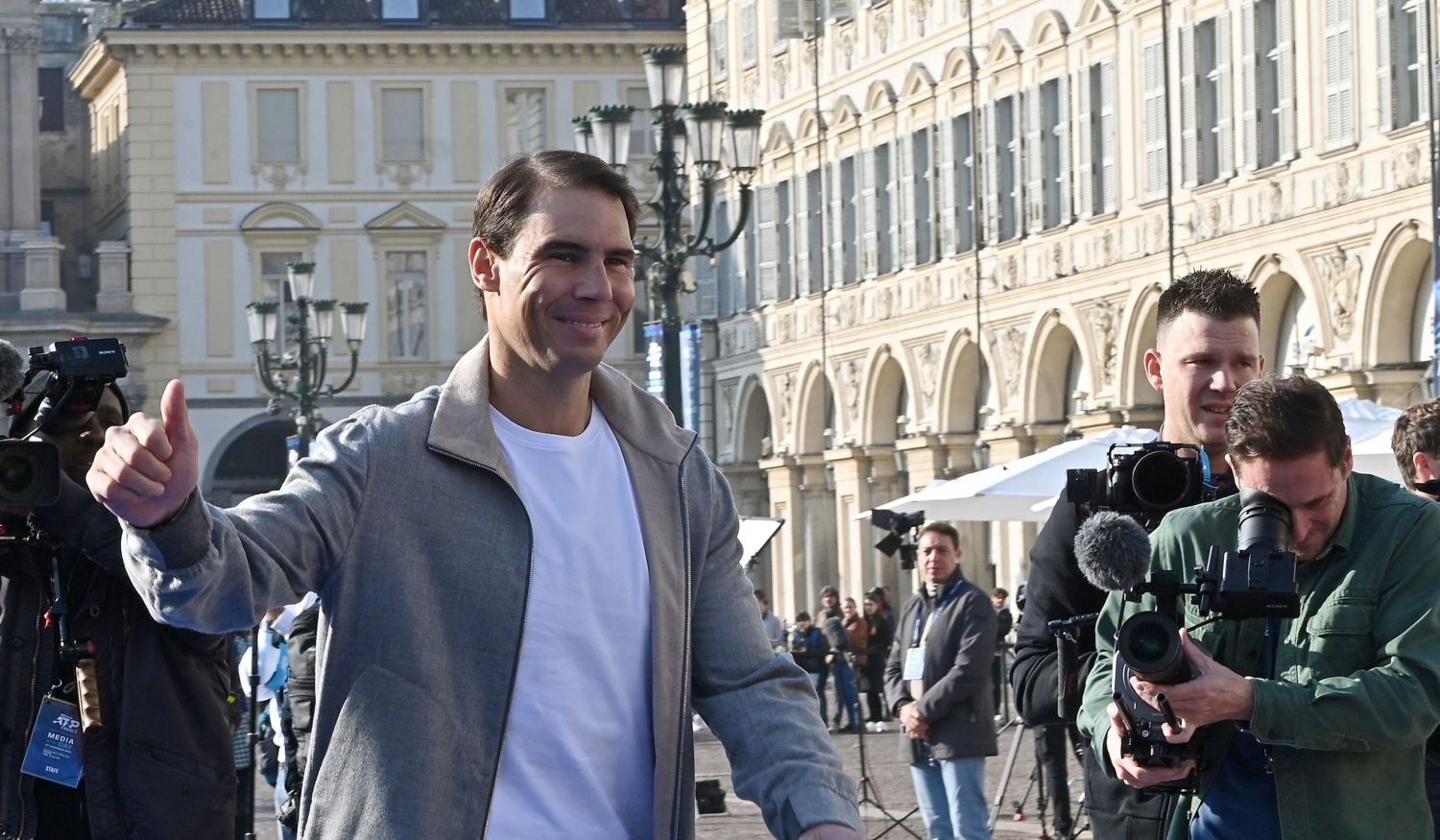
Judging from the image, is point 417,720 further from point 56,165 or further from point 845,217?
point 56,165

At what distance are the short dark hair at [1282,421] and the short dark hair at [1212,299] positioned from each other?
1022mm

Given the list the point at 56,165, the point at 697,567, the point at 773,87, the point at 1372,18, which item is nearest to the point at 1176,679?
the point at 697,567

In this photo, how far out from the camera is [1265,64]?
27609 mm

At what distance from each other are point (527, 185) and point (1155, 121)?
26485mm

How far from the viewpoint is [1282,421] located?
4.58 m

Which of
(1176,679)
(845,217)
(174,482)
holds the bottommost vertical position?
(1176,679)

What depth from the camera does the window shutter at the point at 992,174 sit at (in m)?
34.8

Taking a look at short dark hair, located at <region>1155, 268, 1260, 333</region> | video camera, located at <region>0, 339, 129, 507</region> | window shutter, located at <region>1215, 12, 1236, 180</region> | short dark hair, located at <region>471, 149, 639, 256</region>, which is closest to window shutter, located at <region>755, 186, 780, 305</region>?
window shutter, located at <region>1215, 12, 1236, 180</region>

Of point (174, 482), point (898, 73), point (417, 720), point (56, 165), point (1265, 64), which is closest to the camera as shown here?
point (174, 482)

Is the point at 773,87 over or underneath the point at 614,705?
over

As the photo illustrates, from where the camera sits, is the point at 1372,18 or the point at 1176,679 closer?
the point at 1176,679

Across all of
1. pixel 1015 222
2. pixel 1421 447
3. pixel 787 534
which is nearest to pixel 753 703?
pixel 1421 447

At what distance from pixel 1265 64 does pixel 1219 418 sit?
22566mm

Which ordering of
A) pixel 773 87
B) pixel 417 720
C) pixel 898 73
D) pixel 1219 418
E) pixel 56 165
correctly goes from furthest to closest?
1. pixel 56 165
2. pixel 773 87
3. pixel 898 73
4. pixel 1219 418
5. pixel 417 720
